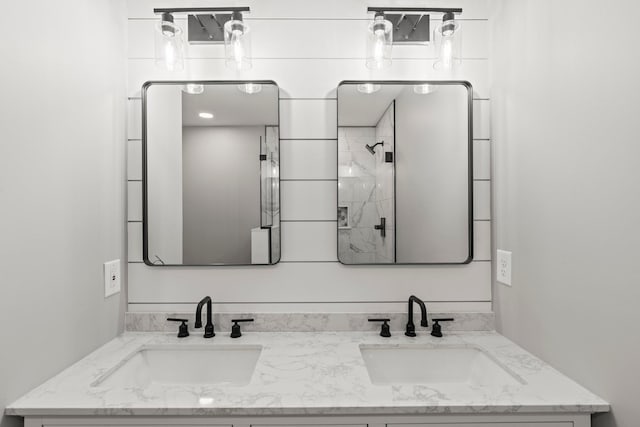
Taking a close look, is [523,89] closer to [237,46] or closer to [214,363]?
[237,46]

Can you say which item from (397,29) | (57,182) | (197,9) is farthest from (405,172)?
(57,182)

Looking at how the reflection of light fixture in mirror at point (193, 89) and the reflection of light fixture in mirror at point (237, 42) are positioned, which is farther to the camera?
the reflection of light fixture in mirror at point (193, 89)

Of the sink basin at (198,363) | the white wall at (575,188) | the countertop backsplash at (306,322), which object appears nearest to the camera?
the white wall at (575,188)

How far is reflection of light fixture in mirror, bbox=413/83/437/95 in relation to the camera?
4.70ft

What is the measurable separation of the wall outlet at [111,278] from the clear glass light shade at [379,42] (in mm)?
1285

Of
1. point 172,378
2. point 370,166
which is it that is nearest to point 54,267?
point 172,378

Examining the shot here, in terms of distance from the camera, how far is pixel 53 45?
3.34ft

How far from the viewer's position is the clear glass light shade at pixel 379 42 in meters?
1.33

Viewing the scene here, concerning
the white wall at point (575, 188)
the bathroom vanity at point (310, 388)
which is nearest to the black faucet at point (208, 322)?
the bathroom vanity at point (310, 388)

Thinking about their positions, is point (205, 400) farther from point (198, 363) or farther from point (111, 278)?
point (111, 278)

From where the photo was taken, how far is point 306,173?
1444 mm

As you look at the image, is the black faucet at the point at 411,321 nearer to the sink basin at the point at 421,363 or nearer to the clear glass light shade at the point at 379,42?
the sink basin at the point at 421,363

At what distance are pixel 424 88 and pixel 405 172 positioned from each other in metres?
0.37

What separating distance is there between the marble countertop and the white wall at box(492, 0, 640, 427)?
0.38ft
